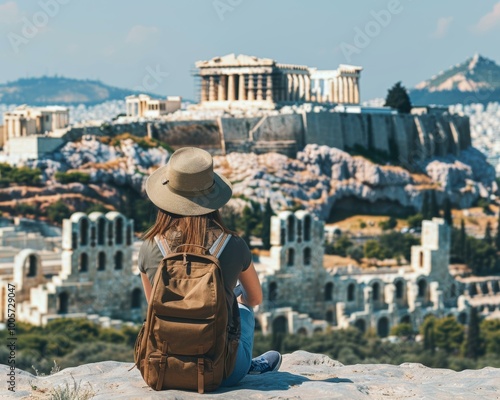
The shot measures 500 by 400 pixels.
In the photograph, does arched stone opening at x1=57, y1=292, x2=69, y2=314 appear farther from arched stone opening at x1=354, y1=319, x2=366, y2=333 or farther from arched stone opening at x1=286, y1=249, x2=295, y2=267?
arched stone opening at x1=354, y1=319, x2=366, y2=333

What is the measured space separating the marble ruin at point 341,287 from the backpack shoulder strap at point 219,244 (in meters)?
31.6

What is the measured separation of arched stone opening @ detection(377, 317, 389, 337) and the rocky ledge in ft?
112

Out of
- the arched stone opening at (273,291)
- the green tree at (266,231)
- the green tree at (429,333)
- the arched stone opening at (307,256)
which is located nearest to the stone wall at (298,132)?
the green tree at (266,231)

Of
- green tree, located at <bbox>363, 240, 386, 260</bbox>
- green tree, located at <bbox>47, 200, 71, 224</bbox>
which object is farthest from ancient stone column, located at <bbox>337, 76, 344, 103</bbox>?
green tree, located at <bbox>47, 200, 71, 224</bbox>

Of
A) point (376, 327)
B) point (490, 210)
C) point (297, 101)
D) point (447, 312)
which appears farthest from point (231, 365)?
point (297, 101)

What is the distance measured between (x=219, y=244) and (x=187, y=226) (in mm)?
244

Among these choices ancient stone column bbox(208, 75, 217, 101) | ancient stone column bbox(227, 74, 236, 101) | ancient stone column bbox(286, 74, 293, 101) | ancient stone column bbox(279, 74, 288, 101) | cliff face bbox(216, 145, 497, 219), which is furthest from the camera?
ancient stone column bbox(286, 74, 293, 101)

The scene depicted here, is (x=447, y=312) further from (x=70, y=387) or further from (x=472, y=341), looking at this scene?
→ (x=70, y=387)

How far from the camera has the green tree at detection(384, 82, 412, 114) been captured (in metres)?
83.1

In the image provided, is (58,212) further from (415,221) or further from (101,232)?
(415,221)

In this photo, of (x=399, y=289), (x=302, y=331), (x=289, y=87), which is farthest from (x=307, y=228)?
(x=289, y=87)

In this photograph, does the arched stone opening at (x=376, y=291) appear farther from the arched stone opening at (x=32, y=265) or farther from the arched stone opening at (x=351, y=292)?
the arched stone opening at (x=32, y=265)

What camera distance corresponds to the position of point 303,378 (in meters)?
9.66

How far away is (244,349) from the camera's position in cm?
935
